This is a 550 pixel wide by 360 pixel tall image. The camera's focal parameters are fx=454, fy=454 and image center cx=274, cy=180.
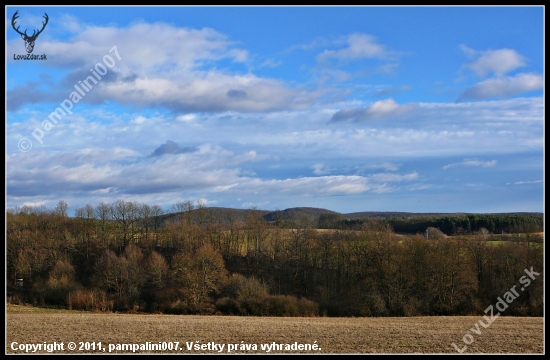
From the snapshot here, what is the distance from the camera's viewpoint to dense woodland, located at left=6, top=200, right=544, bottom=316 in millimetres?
48406

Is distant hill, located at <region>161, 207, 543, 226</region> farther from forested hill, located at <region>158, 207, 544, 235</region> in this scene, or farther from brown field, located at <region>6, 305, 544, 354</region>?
brown field, located at <region>6, 305, 544, 354</region>

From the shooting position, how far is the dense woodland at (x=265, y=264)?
4841 centimetres

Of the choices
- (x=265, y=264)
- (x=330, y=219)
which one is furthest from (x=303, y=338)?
(x=330, y=219)

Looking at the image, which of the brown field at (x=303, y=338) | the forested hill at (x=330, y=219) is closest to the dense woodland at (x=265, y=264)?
the forested hill at (x=330, y=219)

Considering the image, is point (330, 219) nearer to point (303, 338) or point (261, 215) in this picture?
point (261, 215)

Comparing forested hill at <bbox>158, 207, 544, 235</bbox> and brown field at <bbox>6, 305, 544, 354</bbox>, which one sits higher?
forested hill at <bbox>158, 207, 544, 235</bbox>

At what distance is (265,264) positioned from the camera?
217 ft

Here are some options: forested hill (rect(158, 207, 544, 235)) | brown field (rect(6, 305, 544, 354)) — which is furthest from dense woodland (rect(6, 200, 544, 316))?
brown field (rect(6, 305, 544, 354))

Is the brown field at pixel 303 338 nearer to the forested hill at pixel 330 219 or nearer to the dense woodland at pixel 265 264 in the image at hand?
the dense woodland at pixel 265 264

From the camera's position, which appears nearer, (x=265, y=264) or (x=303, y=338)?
(x=303, y=338)

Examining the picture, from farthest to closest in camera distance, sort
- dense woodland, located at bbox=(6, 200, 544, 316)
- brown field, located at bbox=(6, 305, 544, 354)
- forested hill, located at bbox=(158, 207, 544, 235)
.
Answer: forested hill, located at bbox=(158, 207, 544, 235), dense woodland, located at bbox=(6, 200, 544, 316), brown field, located at bbox=(6, 305, 544, 354)

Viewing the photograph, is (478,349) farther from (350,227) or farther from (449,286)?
(350,227)
